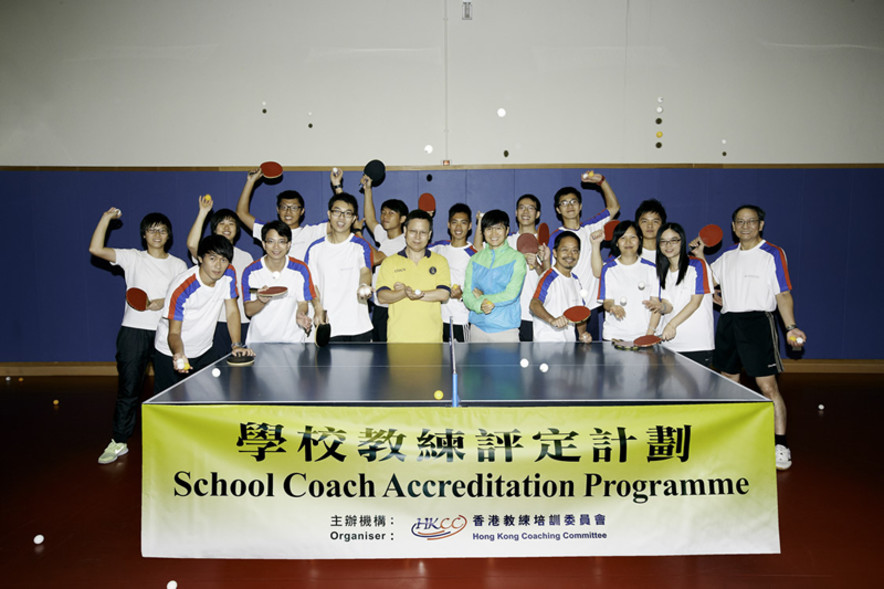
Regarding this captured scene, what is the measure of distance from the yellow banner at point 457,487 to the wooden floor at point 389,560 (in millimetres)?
155

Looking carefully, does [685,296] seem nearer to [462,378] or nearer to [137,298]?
[462,378]

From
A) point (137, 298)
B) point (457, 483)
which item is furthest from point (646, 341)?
point (137, 298)

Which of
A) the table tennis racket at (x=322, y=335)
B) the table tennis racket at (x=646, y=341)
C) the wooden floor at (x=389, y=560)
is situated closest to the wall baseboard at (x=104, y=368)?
the wooden floor at (x=389, y=560)

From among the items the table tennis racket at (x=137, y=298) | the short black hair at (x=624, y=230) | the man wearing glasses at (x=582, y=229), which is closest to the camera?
the table tennis racket at (x=137, y=298)

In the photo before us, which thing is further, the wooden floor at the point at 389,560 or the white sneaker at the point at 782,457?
the white sneaker at the point at 782,457

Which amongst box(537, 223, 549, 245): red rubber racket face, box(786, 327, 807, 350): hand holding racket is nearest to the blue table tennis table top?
box(786, 327, 807, 350): hand holding racket

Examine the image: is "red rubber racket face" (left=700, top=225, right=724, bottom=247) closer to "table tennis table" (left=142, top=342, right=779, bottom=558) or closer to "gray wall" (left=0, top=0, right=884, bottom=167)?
"table tennis table" (left=142, top=342, right=779, bottom=558)

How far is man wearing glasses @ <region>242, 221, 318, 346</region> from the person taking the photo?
3816mm

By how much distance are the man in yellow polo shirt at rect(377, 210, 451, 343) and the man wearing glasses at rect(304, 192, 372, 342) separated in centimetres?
30

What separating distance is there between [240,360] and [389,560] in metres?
1.35

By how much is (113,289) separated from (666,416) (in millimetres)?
6572

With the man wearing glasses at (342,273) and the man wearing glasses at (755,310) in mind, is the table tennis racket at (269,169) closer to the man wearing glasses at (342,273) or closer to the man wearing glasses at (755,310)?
the man wearing glasses at (342,273)

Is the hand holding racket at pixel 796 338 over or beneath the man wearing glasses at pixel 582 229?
beneath

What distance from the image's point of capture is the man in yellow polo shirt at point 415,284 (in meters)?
3.83
